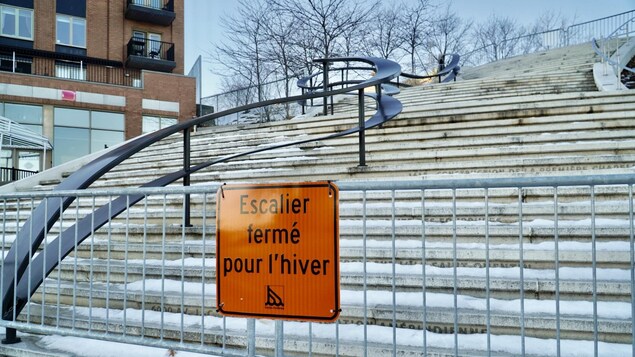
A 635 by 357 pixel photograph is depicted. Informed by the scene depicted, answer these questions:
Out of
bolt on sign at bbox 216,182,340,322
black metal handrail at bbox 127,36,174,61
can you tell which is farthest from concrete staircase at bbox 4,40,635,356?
black metal handrail at bbox 127,36,174,61

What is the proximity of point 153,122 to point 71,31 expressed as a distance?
7653mm

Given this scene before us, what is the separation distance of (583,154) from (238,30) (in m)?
22.8

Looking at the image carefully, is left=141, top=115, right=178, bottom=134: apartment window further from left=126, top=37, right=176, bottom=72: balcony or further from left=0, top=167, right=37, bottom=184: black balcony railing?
left=0, top=167, right=37, bottom=184: black balcony railing

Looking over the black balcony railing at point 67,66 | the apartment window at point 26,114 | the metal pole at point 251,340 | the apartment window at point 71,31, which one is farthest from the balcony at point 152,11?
the metal pole at point 251,340

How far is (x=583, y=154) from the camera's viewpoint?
19.8 ft

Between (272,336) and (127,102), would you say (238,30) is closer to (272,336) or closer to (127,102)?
(127,102)

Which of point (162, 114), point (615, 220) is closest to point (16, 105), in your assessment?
point (162, 114)

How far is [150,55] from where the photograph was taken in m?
30.7

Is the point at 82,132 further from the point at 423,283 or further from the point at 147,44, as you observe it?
the point at 423,283

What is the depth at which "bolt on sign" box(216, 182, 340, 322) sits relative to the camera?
2.58 metres

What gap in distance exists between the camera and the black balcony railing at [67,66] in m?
26.7

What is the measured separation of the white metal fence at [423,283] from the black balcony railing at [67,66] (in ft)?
82.7

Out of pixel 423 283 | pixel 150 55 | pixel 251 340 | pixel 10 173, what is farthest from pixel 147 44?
pixel 423 283

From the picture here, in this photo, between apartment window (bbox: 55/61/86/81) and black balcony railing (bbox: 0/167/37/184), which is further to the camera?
apartment window (bbox: 55/61/86/81)
